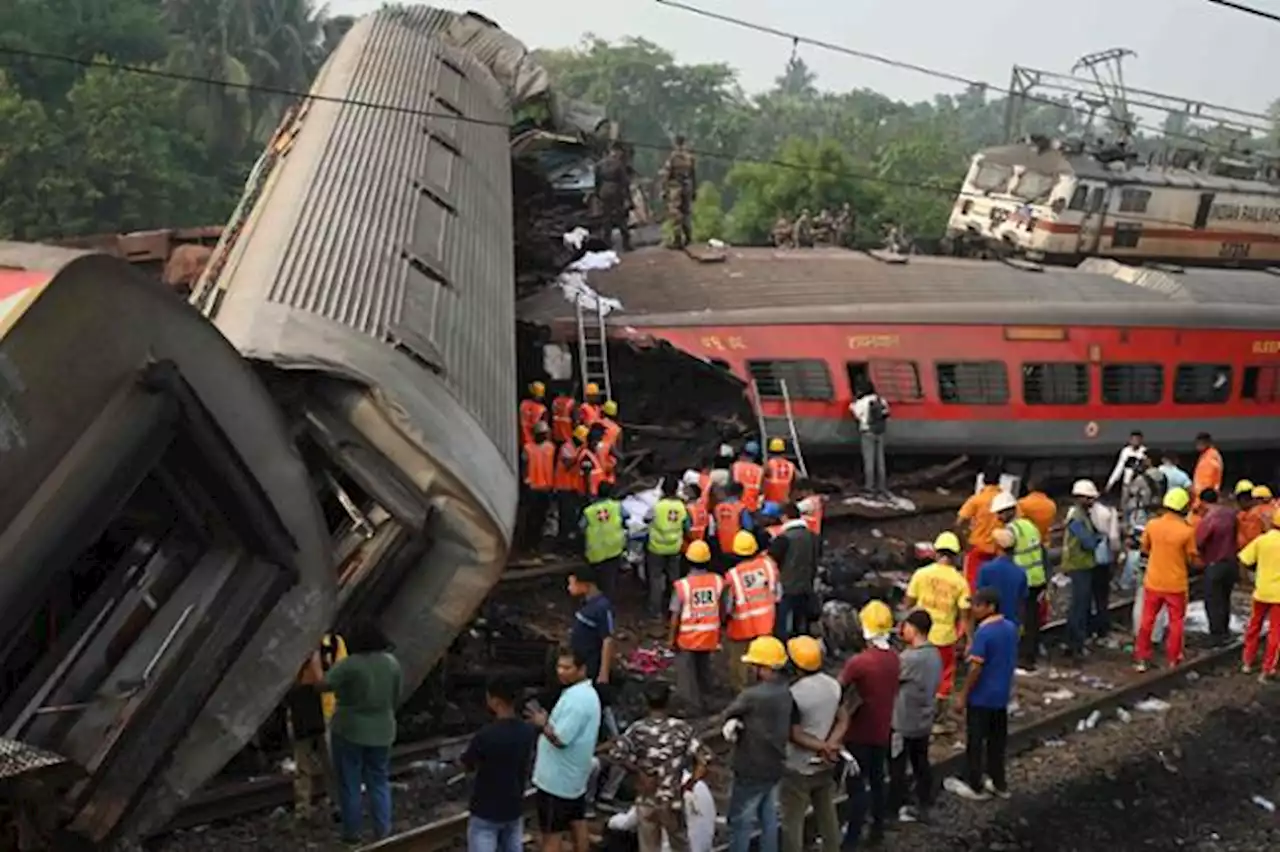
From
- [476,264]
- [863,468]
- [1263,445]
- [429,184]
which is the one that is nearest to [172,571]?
[476,264]

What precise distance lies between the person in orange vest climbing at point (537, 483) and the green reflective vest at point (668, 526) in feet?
4.22

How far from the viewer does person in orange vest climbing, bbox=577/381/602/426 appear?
40.1 ft

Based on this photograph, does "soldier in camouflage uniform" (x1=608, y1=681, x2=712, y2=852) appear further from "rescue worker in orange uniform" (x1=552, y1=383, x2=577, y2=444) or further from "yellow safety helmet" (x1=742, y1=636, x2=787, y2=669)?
"rescue worker in orange uniform" (x1=552, y1=383, x2=577, y2=444)

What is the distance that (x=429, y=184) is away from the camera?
10.3 meters

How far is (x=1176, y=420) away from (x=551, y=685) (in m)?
11.6

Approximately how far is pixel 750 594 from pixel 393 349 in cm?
328

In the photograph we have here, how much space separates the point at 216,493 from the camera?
4.89 meters

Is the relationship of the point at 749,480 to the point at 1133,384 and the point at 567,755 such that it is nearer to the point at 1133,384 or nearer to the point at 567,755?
the point at 567,755

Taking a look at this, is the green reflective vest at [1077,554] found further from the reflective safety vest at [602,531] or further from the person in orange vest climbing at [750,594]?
the reflective safety vest at [602,531]

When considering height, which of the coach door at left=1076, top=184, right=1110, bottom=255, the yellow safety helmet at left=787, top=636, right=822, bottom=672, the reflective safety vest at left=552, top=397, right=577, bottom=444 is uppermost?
the coach door at left=1076, top=184, right=1110, bottom=255

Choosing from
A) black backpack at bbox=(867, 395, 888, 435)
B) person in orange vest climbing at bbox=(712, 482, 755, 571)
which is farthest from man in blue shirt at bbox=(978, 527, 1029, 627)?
black backpack at bbox=(867, 395, 888, 435)

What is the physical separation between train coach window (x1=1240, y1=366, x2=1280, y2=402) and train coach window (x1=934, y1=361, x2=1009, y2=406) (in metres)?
3.92

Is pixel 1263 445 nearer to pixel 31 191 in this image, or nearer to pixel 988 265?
pixel 988 265

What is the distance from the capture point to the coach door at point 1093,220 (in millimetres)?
22516
